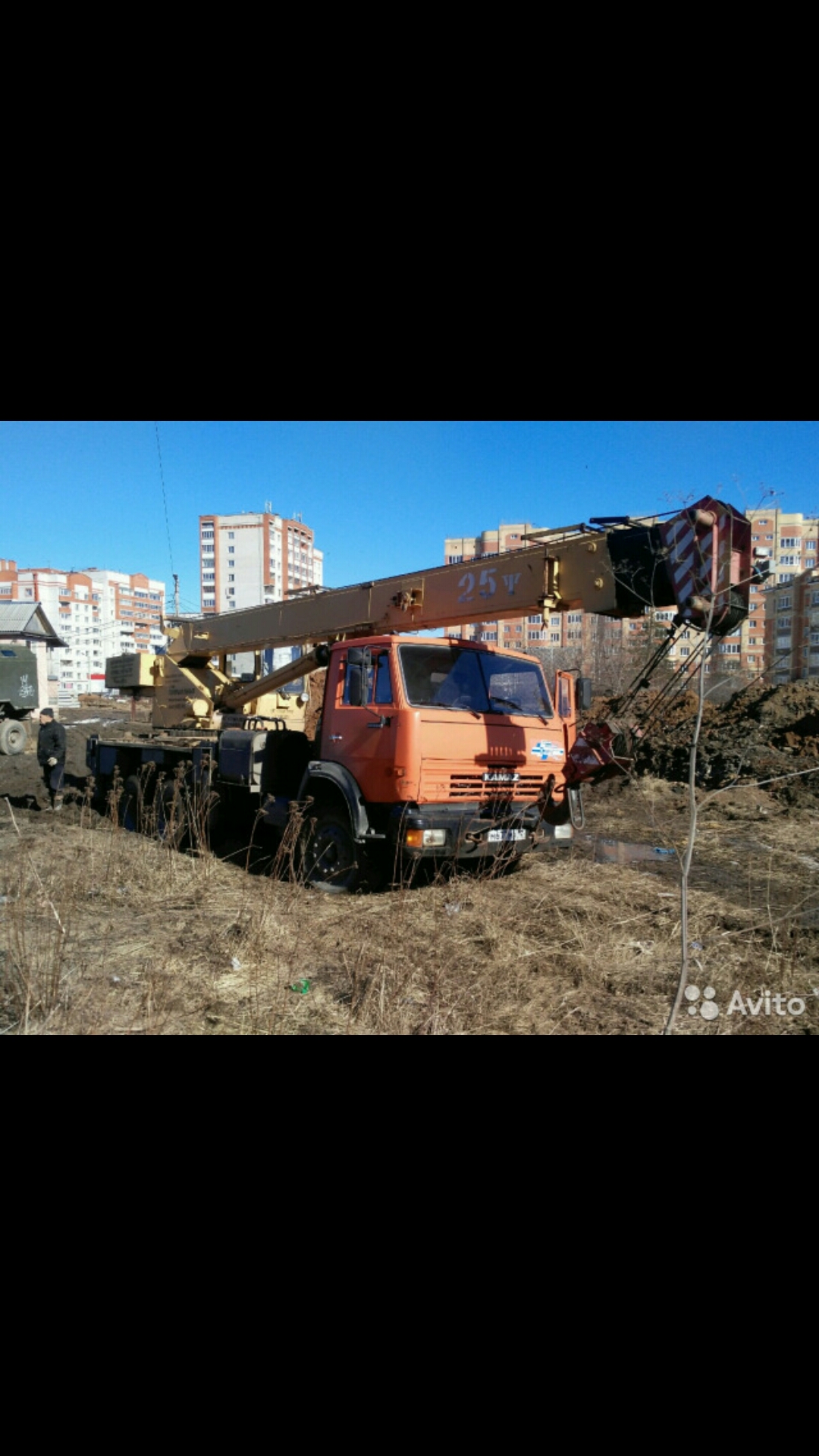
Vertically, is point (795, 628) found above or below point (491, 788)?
above

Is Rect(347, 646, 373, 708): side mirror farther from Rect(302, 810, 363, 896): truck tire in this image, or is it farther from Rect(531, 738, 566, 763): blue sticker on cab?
Rect(531, 738, 566, 763): blue sticker on cab

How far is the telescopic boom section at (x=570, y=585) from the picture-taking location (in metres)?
5.13

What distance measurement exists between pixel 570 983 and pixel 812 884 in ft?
12.5

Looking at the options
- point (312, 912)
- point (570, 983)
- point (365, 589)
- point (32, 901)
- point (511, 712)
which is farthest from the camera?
point (365, 589)

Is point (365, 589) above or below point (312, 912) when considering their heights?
above

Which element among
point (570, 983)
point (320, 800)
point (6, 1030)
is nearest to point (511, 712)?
point (320, 800)

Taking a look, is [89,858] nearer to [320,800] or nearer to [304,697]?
[320,800]

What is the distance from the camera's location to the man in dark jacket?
1055cm

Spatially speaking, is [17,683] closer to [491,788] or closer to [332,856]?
[332,856]

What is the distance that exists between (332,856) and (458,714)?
1.68 metres

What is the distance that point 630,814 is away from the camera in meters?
10.8

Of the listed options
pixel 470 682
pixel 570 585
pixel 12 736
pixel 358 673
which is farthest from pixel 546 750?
pixel 12 736

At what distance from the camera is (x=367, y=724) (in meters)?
6.49

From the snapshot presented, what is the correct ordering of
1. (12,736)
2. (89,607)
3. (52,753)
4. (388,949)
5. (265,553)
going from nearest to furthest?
(388,949), (52,753), (12,736), (265,553), (89,607)
